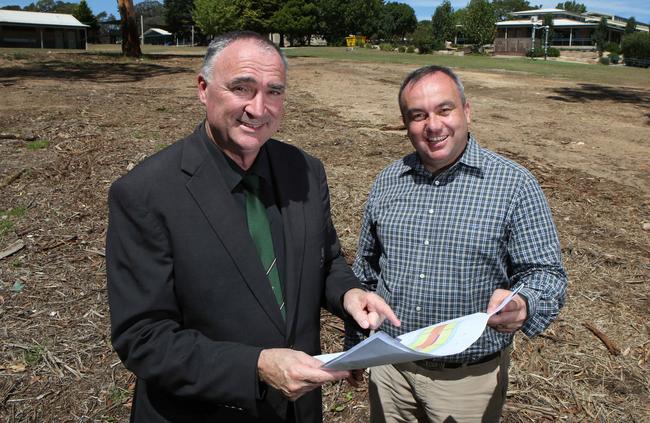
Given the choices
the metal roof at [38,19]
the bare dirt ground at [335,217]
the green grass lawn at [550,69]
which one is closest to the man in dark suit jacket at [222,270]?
the bare dirt ground at [335,217]

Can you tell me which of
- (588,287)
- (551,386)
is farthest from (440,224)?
(588,287)

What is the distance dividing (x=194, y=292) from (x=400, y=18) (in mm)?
114789

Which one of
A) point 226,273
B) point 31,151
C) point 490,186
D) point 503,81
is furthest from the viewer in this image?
point 503,81

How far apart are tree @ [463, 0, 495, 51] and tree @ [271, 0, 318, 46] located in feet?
68.4

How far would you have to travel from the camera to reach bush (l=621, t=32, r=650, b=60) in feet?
160

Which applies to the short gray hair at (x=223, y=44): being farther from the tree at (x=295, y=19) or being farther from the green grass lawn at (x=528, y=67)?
the tree at (x=295, y=19)

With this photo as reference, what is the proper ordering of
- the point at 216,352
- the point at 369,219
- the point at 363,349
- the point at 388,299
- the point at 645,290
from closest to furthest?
1. the point at 363,349
2. the point at 216,352
3. the point at 388,299
4. the point at 369,219
5. the point at 645,290

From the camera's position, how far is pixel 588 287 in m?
4.89

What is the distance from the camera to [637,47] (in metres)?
49.9

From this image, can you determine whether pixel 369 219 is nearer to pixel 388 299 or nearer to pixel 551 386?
pixel 388 299

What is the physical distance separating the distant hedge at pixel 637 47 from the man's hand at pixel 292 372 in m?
54.5

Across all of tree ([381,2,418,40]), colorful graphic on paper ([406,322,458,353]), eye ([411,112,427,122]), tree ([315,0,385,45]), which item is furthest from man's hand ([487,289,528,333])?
tree ([381,2,418,40])

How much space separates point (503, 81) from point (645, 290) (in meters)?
14.9

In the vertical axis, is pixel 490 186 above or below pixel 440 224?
above
